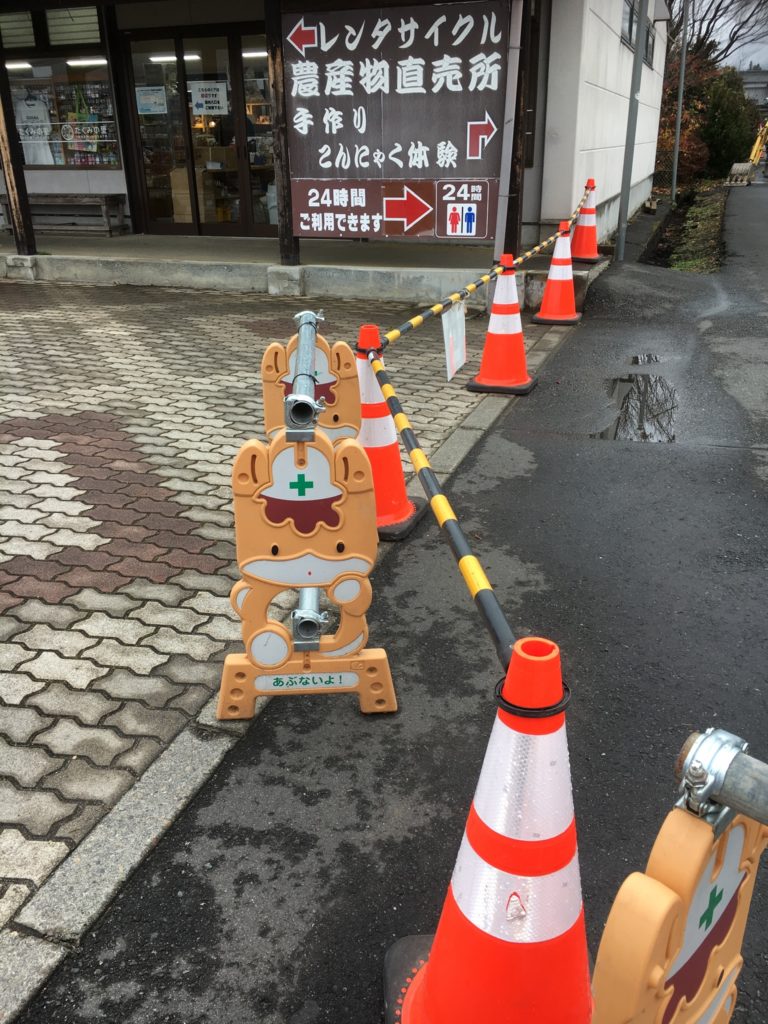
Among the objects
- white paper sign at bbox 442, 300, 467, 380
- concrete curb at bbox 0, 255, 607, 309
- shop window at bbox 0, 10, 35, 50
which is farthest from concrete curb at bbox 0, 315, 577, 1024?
shop window at bbox 0, 10, 35, 50

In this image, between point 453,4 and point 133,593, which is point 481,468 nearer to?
point 133,593

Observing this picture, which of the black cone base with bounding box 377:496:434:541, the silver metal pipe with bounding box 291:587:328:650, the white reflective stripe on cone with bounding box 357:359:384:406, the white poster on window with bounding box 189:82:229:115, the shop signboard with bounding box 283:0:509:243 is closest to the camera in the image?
the silver metal pipe with bounding box 291:587:328:650

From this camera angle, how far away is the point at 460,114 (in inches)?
352

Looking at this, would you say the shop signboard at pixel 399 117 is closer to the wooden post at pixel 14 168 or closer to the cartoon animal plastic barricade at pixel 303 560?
the wooden post at pixel 14 168

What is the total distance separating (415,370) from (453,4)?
4099mm

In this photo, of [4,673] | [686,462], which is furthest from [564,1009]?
[686,462]

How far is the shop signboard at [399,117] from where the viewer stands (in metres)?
8.73

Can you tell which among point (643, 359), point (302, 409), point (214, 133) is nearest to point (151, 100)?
point (214, 133)

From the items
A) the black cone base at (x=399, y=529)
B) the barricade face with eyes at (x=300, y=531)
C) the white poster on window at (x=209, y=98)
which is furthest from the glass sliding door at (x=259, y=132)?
the barricade face with eyes at (x=300, y=531)

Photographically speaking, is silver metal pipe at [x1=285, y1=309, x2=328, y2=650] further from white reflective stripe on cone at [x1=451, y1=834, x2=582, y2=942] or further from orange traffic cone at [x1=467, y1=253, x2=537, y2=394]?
orange traffic cone at [x1=467, y1=253, x2=537, y2=394]

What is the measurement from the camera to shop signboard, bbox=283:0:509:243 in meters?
8.73

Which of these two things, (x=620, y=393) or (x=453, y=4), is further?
(x=453, y=4)

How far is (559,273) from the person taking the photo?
9047 mm

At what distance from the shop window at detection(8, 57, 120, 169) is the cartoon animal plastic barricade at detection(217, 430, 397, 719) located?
13642mm
